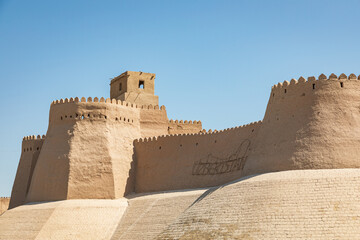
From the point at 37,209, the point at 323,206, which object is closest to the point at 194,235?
the point at 323,206

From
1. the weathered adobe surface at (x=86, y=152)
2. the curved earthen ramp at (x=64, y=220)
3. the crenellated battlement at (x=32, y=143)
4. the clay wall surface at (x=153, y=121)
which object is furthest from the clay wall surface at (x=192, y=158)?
the crenellated battlement at (x=32, y=143)

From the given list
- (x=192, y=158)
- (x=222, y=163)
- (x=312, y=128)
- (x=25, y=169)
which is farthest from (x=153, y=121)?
(x=312, y=128)

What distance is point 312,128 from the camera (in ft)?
84.6

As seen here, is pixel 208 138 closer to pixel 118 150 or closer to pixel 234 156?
pixel 234 156

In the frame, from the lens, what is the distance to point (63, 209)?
102 ft

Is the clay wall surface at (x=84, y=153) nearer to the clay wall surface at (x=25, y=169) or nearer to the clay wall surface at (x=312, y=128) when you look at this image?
the clay wall surface at (x=25, y=169)

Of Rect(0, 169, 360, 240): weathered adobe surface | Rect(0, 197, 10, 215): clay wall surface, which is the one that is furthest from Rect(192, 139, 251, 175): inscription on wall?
Rect(0, 197, 10, 215): clay wall surface

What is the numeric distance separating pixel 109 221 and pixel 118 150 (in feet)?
16.2

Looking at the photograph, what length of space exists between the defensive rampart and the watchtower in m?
5.57

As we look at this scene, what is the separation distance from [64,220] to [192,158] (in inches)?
298

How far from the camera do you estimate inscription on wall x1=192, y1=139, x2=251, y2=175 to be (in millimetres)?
29875

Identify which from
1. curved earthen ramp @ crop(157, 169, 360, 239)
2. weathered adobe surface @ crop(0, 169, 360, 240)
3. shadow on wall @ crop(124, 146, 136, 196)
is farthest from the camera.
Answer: shadow on wall @ crop(124, 146, 136, 196)

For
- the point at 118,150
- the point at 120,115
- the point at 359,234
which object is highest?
the point at 120,115

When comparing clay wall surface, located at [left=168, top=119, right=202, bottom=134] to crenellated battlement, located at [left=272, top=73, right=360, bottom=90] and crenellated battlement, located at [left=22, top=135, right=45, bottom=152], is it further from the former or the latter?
crenellated battlement, located at [left=272, top=73, right=360, bottom=90]
